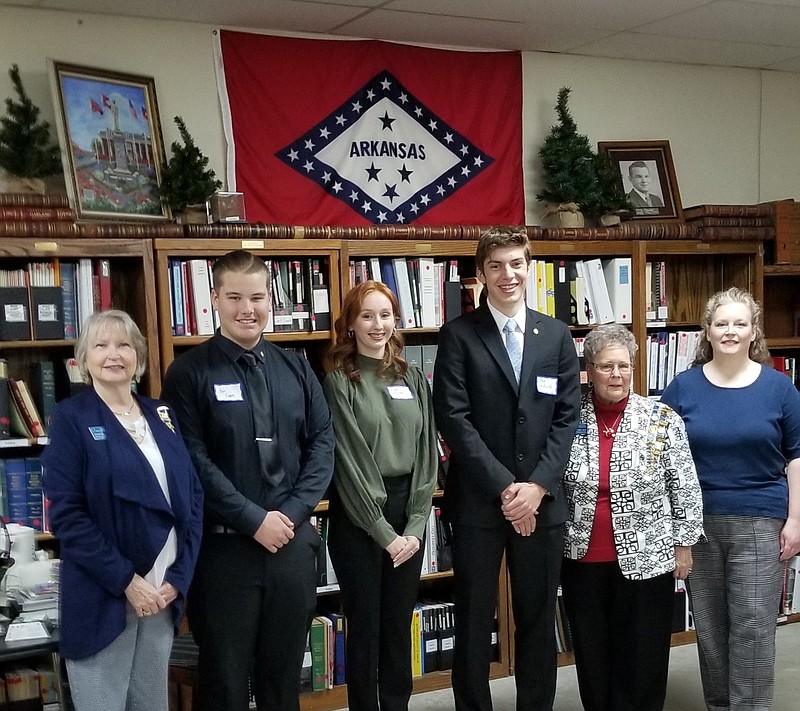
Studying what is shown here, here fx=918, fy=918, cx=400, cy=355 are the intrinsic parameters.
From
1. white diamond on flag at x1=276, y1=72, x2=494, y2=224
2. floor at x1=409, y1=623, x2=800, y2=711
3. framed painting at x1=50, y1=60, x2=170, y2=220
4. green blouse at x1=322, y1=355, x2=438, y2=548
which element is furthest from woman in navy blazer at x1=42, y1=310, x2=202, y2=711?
white diamond on flag at x1=276, y1=72, x2=494, y2=224

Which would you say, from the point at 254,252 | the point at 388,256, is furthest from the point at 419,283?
the point at 254,252

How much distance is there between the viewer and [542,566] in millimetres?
2951

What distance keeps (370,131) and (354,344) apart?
4.70ft

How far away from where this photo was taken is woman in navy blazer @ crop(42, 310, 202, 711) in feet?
7.50

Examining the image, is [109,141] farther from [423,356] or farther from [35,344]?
[423,356]

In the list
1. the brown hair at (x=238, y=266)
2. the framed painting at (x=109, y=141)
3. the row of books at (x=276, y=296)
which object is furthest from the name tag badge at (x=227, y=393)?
the framed painting at (x=109, y=141)

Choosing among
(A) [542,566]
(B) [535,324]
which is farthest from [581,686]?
(B) [535,324]

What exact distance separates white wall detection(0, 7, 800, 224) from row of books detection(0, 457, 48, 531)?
1297 mm

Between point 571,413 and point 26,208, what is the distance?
1.95m

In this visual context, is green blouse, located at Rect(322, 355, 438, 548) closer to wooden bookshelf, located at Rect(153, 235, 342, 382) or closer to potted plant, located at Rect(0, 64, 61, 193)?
wooden bookshelf, located at Rect(153, 235, 342, 382)

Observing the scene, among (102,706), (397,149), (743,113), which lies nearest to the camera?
(102,706)

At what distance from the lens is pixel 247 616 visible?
2.55 m

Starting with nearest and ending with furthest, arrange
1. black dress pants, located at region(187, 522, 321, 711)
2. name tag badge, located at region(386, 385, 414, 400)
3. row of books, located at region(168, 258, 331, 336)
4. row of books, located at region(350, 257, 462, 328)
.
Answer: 1. black dress pants, located at region(187, 522, 321, 711)
2. name tag badge, located at region(386, 385, 414, 400)
3. row of books, located at region(168, 258, 331, 336)
4. row of books, located at region(350, 257, 462, 328)

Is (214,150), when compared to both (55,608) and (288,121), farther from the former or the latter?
(55,608)
